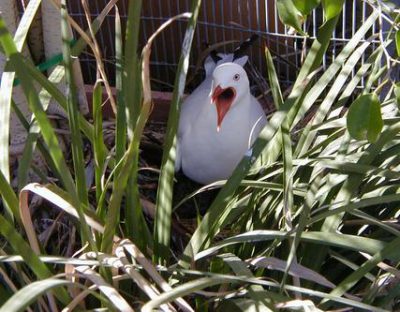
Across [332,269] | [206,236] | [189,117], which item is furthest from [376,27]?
[206,236]

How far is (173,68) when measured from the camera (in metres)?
2.29

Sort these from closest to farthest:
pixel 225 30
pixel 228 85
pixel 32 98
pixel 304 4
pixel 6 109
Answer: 1. pixel 304 4
2. pixel 32 98
3. pixel 6 109
4. pixel 228 85
5. pixel 225 30

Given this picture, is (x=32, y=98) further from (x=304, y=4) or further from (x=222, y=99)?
(x=222, y=99)

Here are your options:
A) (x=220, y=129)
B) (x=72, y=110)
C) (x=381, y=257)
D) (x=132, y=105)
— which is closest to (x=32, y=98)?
(x=72, y=110)

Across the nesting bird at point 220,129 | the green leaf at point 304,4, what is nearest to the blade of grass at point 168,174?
the green leaf at point 304,4

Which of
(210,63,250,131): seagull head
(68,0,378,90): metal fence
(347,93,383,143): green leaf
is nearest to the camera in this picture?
(347,93,383,143): green leaf

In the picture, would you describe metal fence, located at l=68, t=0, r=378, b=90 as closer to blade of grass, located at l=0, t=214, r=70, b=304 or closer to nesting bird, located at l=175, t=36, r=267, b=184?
nesting bird, located at l=175, t=36, r=267, b=184

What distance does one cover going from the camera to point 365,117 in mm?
803

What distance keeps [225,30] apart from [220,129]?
1.72 ft

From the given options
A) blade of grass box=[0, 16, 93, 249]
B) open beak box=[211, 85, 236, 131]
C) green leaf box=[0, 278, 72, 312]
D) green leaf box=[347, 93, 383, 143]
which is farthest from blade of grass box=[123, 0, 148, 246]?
open beak box=[211, 85, 236, 131]

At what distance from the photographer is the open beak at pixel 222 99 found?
5.75 feet

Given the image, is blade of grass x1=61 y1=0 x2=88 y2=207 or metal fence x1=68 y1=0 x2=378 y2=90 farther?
metal fence x1=68 y1=0 x2=378 y2=90

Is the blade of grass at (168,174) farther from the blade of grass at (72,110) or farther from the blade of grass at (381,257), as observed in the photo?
the blade of grass at (381,257)

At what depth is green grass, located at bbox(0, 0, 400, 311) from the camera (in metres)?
1.05
